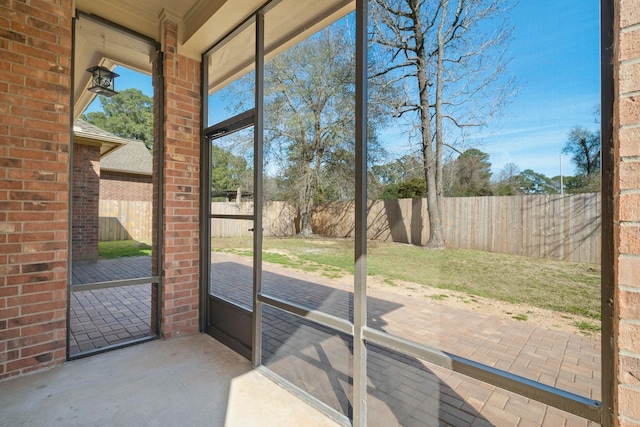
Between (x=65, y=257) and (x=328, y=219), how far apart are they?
213cm

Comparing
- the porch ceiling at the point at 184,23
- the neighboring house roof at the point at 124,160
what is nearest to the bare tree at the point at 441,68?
the porch ceiling at the point at 184,23

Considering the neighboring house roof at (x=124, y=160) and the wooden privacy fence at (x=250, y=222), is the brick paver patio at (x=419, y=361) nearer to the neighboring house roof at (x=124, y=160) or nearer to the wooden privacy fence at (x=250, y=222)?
the wooden privacy fence at (x=250, y=222)

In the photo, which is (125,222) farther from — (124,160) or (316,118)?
(316,118)

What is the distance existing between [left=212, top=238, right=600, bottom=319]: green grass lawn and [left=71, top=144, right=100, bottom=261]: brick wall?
232cm

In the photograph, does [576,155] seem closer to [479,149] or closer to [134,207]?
[479,149]

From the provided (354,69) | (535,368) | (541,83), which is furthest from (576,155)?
(354,69)

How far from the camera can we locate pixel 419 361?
1705 mm

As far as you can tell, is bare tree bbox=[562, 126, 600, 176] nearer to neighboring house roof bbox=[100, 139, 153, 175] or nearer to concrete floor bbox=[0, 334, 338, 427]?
concrete floor bbox=[0, 334, 338, 427]

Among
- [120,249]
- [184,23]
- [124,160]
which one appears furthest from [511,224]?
[124,160]

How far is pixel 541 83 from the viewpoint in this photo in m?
1.22

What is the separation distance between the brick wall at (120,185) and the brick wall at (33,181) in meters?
3.28

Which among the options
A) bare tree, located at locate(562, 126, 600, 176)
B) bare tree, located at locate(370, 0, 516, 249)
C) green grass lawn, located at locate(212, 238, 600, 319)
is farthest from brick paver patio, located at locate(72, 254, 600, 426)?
bare tree, located at locate(562, 126, 600, 176)

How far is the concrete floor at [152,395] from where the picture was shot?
185cm

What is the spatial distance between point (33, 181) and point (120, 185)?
14.9ft
